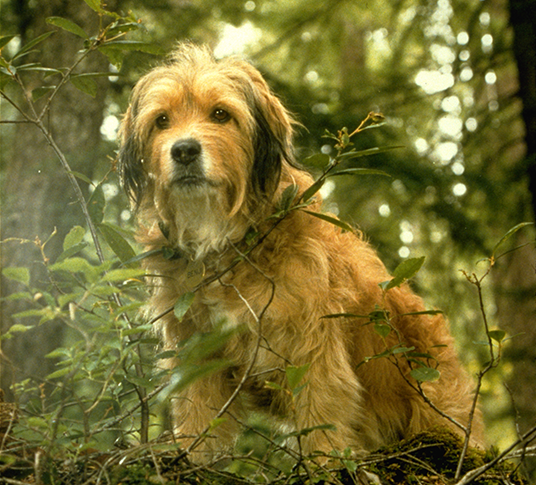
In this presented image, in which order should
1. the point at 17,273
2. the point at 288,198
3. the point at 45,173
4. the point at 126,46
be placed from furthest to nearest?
the point at 45,173 < the point at 288,198 < the point at 126,46 < the point at 17,273

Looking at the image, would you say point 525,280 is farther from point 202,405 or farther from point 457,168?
point 202,405

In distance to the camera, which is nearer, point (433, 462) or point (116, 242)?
point (116, 242)

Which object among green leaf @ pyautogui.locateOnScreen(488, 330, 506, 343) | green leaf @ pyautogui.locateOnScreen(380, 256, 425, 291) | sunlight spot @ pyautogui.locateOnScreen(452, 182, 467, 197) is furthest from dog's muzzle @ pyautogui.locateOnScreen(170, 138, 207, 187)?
sunlight spot @ pyautogui.locateOnScreen(452, 182, 467, 197)

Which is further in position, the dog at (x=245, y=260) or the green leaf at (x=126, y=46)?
the dog at (x=245, y=260)

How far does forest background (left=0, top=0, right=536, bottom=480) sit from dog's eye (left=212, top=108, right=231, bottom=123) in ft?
2.80

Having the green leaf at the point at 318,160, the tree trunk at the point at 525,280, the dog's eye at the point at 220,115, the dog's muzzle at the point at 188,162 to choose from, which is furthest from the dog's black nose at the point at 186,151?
the tree trunk at the point at 525,280

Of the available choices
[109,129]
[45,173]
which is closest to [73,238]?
[45,173]

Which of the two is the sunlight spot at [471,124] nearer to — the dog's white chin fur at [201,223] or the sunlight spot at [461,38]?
the sunlight spot at [461,38]

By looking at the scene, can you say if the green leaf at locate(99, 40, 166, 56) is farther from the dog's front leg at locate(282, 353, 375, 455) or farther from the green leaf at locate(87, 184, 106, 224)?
the dog's front leg at locate(282, 353, 375, 455)

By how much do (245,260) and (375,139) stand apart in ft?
9.62

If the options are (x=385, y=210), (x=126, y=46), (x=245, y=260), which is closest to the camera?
(x=126, y=46)

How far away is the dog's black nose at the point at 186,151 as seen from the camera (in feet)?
10.6

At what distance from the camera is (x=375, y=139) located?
235 inches

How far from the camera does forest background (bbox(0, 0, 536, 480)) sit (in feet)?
17.6
